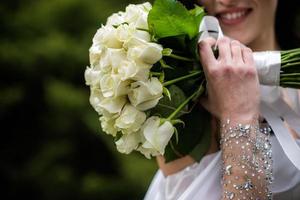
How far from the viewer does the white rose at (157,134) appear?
2.01 metres

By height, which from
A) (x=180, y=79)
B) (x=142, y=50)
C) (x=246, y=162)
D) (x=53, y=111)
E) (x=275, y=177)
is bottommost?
(x=53, y=111)

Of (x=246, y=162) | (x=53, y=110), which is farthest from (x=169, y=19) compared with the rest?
(x=53, y=110)

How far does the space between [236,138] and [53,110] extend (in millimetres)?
3253

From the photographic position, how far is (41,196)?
528 cm

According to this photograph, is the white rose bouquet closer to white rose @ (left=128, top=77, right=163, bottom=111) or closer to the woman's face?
white rose @ (left=128, top=77, right=163, bottom=111)

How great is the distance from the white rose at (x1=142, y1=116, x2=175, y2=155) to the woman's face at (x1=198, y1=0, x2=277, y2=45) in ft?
2.20

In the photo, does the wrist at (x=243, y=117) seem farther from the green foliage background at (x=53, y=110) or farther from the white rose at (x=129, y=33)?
the green foliage background at (x=53, y=110)

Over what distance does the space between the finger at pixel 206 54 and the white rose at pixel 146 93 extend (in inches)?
7.0

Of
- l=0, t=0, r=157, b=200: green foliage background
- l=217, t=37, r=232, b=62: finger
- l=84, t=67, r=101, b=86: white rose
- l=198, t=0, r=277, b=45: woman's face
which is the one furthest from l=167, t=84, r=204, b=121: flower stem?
l=0, t=0, r=157, b=200: green foliage background

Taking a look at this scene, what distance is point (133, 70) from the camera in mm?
1986

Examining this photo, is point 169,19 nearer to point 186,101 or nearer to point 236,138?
point 186,101

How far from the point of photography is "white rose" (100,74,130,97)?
78.6 inches

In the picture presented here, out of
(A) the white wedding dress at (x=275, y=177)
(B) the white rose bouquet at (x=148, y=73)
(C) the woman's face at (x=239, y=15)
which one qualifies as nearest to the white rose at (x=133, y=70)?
(B) the white rose bouquet at (x=148, y=73)

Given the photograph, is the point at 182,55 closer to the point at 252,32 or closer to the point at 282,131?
the point at 282,131
